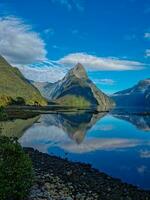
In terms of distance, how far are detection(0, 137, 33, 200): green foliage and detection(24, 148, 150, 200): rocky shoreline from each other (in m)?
1.96

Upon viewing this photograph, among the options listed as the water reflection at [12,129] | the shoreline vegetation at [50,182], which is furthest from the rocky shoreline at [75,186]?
the water reflection at [12,129]

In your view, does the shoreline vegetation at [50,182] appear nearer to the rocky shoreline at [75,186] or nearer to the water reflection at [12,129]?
the rocky shoreline at [75,186]

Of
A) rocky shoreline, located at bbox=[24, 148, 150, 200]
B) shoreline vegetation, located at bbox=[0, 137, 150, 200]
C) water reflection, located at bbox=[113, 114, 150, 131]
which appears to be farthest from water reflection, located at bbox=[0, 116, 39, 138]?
water reflection, located at bbox=[113, 114, 150, 131]

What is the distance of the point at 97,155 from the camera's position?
53.5 metres

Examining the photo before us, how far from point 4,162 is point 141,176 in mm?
22297

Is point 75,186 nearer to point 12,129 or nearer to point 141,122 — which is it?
point 12,129

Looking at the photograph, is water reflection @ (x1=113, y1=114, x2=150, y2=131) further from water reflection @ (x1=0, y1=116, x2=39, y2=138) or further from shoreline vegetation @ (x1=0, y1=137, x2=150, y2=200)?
shoreline vegetation @ (x1=0, y1=137, x2=150, y2=200)

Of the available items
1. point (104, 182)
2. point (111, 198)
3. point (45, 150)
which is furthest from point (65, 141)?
point (111, 198)

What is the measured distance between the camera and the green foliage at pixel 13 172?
20.2m

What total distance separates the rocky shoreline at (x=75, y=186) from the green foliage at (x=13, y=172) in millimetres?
1961

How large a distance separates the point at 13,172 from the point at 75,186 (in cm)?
924

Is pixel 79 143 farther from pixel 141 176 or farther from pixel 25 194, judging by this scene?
pixel 25 194

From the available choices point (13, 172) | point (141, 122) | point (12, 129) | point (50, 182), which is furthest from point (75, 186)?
point (141, 122)

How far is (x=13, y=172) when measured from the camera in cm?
2038
